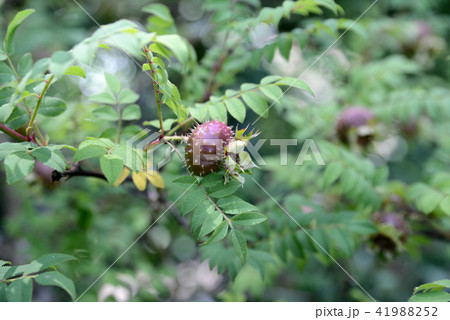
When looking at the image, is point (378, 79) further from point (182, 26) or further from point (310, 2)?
point (182, 26)

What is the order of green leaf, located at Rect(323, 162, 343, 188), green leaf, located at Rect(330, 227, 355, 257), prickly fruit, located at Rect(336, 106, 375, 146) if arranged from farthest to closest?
1. prickly fruit, located at Rect(336, 106, 375, 146)
2. green leaf, located at Rect(323, 162, 343, 188)
3. green leaf, located at Rect(330, 227, 355, 257)

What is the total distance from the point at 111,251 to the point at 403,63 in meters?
2.52

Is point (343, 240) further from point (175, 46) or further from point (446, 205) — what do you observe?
point (175, 46)

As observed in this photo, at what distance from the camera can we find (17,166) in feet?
3.81

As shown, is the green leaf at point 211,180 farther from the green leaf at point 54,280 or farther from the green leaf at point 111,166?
the green leaf at point 54,280

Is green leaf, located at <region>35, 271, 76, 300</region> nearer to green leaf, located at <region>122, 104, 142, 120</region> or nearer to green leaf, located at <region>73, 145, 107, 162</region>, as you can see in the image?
green leaf, located at <region>73, 145, 107, 162</region>

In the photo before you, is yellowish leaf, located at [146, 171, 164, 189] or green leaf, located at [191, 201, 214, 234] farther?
yellowish leaf, located at [146, 171, 164, 189]

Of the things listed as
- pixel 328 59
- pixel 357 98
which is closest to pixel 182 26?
pixel 328 59

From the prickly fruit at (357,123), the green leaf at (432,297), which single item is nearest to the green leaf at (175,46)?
the green leaf at (432,297)

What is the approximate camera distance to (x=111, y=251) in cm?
272

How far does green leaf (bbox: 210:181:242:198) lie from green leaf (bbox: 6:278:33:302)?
63 centimetres

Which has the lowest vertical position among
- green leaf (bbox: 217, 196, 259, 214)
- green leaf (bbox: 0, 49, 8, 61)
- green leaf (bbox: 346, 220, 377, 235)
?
green leaf (bbox: 346, 220, 377, 235)

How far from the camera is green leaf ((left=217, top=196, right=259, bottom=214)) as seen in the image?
1286mm
